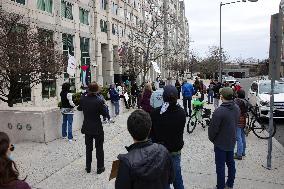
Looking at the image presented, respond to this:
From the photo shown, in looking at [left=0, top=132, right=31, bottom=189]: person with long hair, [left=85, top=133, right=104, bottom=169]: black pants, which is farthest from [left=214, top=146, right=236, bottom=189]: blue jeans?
[left=0, top=132, right=31, bottom=189]: person with long hair

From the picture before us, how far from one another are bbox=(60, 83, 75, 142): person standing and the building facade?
22.4 ft

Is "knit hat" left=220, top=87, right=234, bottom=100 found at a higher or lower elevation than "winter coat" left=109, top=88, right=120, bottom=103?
higher

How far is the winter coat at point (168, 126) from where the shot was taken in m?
4.44

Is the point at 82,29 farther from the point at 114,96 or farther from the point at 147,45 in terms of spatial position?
the point at 114,96

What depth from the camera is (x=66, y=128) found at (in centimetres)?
952

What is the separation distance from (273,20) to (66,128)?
6.26 metres

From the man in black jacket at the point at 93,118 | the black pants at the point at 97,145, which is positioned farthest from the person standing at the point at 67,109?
the black pants at the point at 97,145

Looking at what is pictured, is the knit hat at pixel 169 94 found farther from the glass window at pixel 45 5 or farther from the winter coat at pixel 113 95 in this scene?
the glass window at pixel 45 5

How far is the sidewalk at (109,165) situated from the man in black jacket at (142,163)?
329 cm

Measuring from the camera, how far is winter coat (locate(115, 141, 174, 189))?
2502 mm

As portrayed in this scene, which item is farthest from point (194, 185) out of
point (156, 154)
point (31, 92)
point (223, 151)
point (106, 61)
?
point (106, 61)

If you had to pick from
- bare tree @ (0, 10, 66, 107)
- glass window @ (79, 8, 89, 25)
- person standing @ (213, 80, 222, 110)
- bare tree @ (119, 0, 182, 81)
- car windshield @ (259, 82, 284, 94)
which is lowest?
person standing @ (213, 80, 222, 110)

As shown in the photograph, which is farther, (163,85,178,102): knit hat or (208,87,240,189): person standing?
(208,87,240,189): person standing

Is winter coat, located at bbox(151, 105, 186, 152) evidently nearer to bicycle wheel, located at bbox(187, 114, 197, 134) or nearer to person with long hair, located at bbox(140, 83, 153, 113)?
person with long hair, located at bbox(140, 83, 153, 113)
